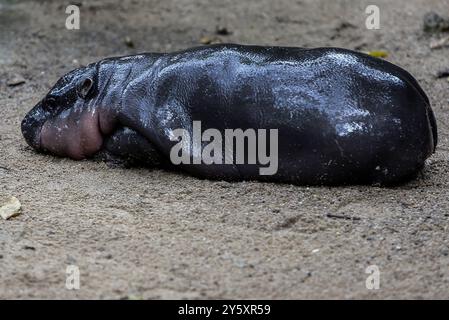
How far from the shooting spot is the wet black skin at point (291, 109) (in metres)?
4.28

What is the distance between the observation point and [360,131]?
4.25 meters

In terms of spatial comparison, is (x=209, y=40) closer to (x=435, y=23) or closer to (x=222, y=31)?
(x=222, y=31)

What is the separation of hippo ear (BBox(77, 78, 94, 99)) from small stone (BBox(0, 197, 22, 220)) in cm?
88

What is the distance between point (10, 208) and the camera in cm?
412

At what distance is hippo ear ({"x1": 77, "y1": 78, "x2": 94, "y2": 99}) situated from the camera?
4.86 metres

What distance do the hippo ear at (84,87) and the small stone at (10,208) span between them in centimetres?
88

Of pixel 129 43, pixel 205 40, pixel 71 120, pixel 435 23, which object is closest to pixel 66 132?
pixel 71 120

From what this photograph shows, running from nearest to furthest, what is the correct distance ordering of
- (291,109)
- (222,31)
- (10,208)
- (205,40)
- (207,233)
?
(207,233), (10,208), (291,109), (205,40), (222,31)

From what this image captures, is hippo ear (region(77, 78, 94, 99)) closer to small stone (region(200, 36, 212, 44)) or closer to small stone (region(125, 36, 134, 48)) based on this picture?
small stone (region(125, 36, 134, 48))

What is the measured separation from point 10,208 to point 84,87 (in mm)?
1032

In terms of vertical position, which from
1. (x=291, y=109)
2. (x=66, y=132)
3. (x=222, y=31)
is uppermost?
(x=222, y=31)

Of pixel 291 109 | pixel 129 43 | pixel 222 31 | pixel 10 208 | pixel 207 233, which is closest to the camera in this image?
pixel 207 233

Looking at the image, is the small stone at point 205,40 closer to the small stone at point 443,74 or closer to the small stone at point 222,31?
the small stone at point 222,31

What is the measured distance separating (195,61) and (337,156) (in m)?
0.95
